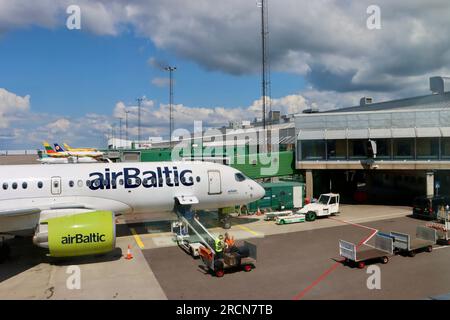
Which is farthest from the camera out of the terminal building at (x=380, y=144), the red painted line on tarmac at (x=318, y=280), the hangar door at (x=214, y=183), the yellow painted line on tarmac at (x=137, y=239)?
the terminal building at (x=380, y=144)

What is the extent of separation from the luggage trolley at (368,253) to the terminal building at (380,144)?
57.1 ft

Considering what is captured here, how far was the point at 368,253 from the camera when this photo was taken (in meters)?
17.8

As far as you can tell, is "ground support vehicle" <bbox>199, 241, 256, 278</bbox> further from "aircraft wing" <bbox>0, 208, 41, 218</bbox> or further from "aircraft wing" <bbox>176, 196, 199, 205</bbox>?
"aircraft wing" <bbox>0, 208, 41, 218</bbox>

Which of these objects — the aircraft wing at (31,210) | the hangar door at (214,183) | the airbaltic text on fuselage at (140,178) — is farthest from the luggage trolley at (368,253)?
the aircraft wing at (31,210)

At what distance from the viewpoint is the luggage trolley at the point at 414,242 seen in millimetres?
18516

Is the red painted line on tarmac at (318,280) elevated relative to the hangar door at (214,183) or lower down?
lower down

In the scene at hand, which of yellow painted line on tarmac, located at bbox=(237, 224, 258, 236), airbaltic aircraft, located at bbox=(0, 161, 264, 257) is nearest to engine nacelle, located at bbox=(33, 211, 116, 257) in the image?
airbaltic aircraft, located at bbox=(0, 161, 264, 257)

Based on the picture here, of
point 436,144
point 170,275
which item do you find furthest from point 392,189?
point 170,275

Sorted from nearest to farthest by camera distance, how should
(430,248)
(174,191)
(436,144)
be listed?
(430,248) → (174,191) → (436,144)

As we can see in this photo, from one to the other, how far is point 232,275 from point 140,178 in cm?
972

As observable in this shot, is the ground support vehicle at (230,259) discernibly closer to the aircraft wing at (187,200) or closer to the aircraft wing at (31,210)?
the aircraft wing at (187,200)

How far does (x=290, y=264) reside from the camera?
57.6 ft
